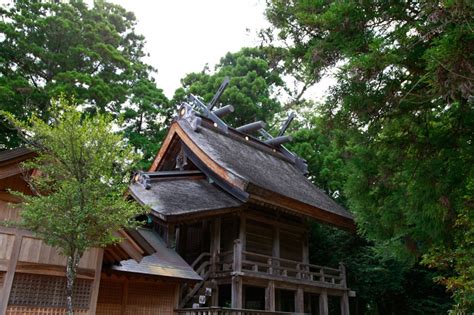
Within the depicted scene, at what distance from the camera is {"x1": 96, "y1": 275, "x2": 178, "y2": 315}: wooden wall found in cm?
848

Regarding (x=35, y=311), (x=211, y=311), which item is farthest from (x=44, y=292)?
(x=211, y=311)

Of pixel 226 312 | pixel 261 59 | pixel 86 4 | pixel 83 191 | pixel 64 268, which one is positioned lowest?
pixel 226 312

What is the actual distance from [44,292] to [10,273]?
66 centimetres

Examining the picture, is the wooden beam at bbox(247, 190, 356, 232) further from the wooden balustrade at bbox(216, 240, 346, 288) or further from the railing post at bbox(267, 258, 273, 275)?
the railing post at bbox(267, 258, 273, 275)

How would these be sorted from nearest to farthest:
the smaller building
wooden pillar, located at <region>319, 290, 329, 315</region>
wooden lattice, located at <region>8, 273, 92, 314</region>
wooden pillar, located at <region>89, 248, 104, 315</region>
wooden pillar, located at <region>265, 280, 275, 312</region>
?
wooden lattice, located at <region>8, 273, 92, 314</region>, the smaller building, wooden pillar, located at <region>89, 248, 104, 315</region>, wooden pillar, located at <region>265, 280, 275, 312</region>, wooden pillar, located at <region>319, 290, 329, 315</region>

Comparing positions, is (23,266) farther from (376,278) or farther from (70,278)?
(376,278)

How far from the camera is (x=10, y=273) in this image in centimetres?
628

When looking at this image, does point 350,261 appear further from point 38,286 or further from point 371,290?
point 38,286

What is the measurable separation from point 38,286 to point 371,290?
40.5ft

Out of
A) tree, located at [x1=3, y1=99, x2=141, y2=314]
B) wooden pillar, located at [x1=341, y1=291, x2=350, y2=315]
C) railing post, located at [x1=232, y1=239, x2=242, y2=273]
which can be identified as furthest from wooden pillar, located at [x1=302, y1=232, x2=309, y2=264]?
tree, located at [x1=3, y1=99, x2=141, y2=314]

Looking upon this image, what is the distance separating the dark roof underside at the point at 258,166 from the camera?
12.4 meters

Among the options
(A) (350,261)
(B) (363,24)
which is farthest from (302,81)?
(A) (350,261)

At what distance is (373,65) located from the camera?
442cm

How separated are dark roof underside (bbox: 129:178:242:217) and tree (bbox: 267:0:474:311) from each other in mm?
5107
